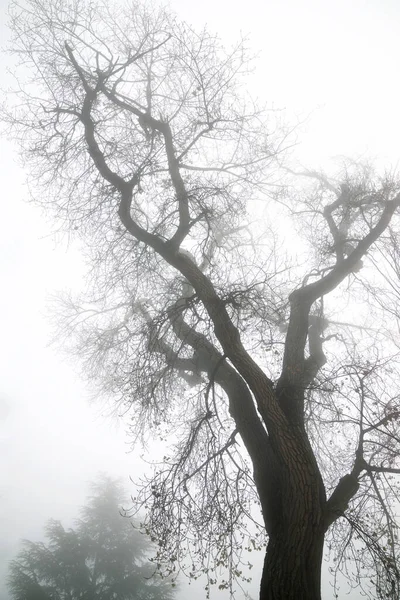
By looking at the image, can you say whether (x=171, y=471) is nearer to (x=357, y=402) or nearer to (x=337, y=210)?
(x=357, y=402)

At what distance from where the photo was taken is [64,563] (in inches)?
582

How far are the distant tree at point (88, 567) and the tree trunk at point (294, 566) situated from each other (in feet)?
47.5

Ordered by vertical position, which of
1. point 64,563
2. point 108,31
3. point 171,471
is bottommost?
point 64,563

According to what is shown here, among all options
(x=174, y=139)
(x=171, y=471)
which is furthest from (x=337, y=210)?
(x=171, y=471)

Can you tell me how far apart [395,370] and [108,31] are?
29.0 ft

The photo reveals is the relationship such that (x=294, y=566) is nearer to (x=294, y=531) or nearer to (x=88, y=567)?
(x=294, y=531)

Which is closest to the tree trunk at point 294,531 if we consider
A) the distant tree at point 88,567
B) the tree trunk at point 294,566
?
the tree trunk at point 294,566

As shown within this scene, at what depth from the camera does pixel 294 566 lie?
2922 mm

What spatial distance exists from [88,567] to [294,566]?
18.1m

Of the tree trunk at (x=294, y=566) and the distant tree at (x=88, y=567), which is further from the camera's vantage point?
the distant tree at (x=88, y=567)

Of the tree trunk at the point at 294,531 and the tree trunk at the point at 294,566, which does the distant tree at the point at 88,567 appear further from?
the tree trunk at the point at 294,566

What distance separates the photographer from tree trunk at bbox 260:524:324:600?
2.82 meters

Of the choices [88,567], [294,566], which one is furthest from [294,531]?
[88,567]

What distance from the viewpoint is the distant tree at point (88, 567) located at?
1391cm
